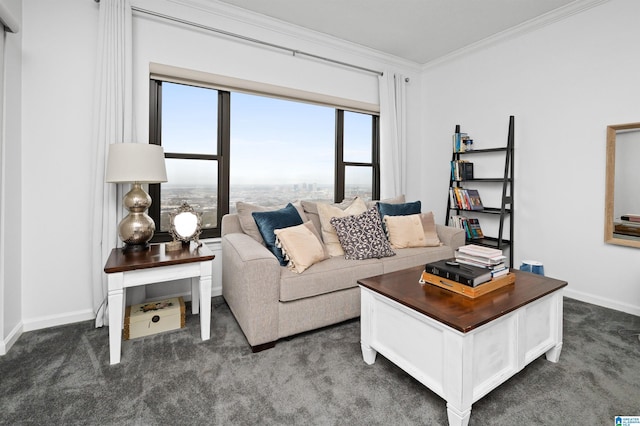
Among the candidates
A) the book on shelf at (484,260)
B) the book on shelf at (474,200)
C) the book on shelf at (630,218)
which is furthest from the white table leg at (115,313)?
the book on shelf at (630,218)

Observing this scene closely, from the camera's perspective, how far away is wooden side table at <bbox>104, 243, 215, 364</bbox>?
1.83 metres

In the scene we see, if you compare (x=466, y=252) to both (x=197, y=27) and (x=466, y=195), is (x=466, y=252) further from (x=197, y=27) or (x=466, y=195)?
(x=197, y=27)

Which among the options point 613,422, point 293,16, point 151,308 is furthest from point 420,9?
point 151,308

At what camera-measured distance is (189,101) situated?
9.57ft

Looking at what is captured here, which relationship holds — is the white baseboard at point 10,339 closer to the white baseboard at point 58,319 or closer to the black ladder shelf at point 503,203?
the white baseboard at point 58,319

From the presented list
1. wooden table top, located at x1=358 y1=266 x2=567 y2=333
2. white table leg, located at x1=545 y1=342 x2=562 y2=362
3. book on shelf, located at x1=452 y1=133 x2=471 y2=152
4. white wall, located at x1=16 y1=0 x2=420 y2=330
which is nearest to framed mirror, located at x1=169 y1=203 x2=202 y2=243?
white wall, located at x1=16 y1=0 x2=420 y2=330

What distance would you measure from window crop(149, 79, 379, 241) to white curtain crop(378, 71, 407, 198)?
21 cm

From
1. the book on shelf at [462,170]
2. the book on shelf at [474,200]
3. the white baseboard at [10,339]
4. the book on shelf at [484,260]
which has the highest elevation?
the book on shelf at [462,170]

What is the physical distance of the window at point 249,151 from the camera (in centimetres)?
286

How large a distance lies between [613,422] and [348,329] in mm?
1420

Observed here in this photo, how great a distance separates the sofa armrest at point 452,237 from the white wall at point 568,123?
0.77 metres

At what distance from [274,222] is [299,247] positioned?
0.34 m

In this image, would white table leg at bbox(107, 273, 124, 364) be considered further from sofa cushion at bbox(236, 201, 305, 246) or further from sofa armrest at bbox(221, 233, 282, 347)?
sofa cushion at bbox(236, 201, 305, 246)

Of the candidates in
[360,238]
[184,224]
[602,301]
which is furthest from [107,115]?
[602,301]
